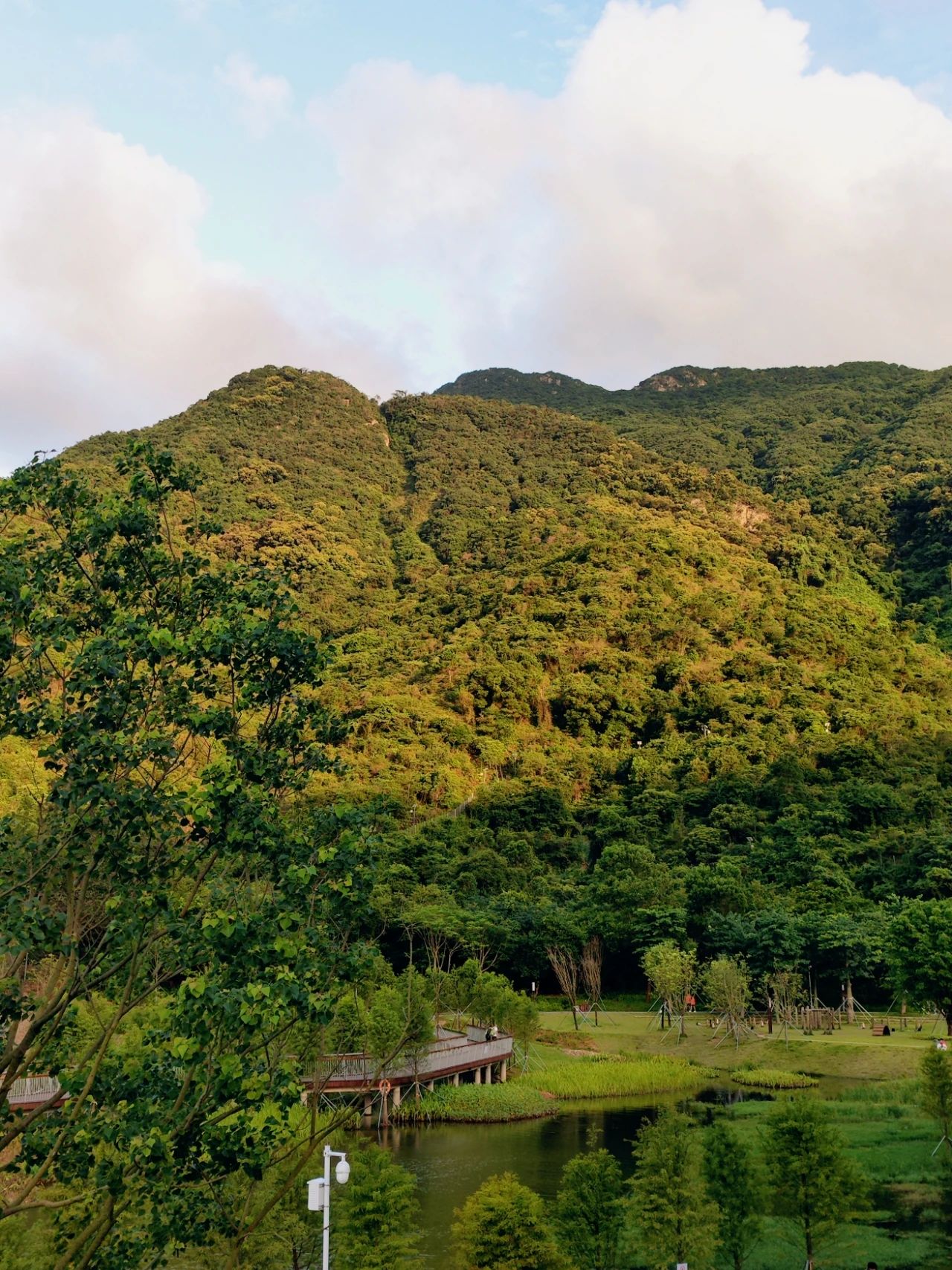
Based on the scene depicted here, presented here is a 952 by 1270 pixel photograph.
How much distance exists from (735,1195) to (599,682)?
7819cm

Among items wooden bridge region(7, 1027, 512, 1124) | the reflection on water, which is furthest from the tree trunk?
wooden bridge region(7, 1027, 512, 1124)

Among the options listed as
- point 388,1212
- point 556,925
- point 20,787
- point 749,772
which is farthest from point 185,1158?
point 749,772

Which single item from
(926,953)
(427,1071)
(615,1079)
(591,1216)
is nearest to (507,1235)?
(591,1216)

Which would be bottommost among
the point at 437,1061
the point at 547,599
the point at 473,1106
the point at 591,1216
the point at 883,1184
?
the point at 883,1184

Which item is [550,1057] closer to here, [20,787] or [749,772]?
[20,787]

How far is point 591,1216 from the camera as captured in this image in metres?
19.5

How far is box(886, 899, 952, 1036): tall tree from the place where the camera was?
133 feet

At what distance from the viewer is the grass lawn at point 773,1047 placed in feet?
138

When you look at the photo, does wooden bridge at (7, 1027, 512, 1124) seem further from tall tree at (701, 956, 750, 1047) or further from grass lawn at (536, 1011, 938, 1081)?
tall tree at (701, 956, 750, 1047)

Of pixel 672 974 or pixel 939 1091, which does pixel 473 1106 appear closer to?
pixel 672 974

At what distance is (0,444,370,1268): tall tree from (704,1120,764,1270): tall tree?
13.9m

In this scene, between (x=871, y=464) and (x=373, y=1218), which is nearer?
(x=373, y=1218)

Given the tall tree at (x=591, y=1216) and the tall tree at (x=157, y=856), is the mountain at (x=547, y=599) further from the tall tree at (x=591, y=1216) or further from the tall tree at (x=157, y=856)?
→ the tall tree at (x=157, y=856)

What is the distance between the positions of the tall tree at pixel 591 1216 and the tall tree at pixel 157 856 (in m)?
11.8
